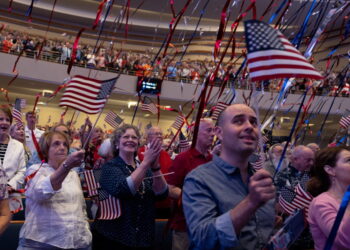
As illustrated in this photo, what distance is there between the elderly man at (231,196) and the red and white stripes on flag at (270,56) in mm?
215

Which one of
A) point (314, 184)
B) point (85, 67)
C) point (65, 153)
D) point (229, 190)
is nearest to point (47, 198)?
point (65, 153)

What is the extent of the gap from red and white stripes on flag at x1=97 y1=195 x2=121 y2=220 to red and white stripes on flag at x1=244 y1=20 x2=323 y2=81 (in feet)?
4.67

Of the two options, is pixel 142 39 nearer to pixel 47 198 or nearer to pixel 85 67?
pixel 85 67

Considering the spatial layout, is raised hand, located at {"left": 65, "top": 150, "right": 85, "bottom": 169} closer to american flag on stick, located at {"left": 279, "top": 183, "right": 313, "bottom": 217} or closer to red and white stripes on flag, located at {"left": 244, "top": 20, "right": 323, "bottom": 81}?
red and white stripes on flag, located at {"left": 244, "top": 20, "right": 323, "bottom": 81}

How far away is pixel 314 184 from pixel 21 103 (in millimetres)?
4810

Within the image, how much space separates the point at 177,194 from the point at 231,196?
4.08 ft

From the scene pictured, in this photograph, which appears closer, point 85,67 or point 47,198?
point 47,198

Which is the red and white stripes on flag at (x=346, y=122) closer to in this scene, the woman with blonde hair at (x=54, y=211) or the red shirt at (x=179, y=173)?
the red shirt at (x=179, y=173)

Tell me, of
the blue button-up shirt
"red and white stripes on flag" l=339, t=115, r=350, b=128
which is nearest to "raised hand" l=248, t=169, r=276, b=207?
the blue button-up shirt

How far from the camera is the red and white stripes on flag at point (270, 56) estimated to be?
1.58 meters

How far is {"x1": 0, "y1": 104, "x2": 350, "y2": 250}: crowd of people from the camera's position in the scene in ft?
5.27

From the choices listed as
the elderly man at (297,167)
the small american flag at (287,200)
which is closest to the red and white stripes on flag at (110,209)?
the small american flag at (287,200)

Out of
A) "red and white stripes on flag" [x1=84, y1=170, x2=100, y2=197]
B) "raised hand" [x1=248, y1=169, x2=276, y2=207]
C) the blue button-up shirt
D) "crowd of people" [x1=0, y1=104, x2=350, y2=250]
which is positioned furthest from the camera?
"red and white stripes on flag" [x1=84, y1=170, x2=100, y2=197]

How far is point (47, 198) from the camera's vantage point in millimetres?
2471
